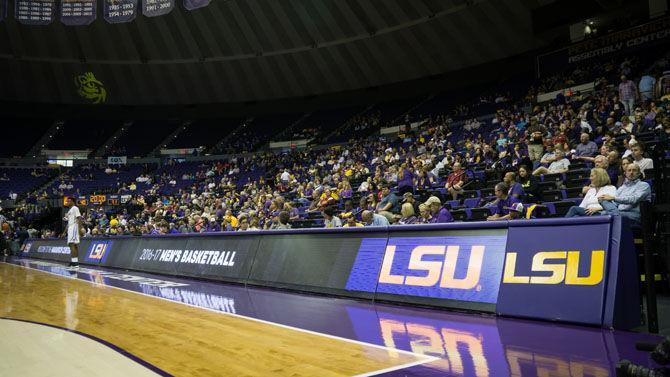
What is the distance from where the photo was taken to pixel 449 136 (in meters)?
20.3

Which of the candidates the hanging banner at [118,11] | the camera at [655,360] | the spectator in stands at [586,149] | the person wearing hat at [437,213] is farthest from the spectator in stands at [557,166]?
the hanging banner at [118,11]

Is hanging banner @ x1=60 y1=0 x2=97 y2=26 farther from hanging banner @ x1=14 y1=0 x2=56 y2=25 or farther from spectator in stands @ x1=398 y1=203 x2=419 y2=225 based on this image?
spectator in stands @ x1=398 y1=203 x2=419 y2=225

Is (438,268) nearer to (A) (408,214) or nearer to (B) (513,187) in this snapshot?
(B) (513,187)

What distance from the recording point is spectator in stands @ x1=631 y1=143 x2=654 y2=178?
691 centimetres

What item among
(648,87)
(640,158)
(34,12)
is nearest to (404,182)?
(640,158)

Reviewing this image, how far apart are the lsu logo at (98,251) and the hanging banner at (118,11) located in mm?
10699

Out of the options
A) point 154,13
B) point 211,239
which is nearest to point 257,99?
point 154,13

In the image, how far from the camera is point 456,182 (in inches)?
418

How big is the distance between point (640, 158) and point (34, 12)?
76.3 ft

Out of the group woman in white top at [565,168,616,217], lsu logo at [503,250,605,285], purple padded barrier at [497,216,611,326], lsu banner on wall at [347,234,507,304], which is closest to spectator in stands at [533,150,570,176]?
woman in white top at [565,168,616,217]

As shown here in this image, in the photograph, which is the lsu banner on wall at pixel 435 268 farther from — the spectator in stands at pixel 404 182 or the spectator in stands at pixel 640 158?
the spectator in stands at pixel 404 182

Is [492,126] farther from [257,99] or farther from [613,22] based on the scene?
[257,99]

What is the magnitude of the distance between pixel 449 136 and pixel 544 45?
7282 mm

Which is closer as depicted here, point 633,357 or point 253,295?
point 633,357
